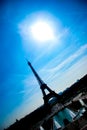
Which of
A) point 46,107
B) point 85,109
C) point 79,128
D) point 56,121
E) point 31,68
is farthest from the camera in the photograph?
point 31,68

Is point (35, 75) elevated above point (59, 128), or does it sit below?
above

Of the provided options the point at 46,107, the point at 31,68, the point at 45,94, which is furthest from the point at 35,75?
the point at 46,107

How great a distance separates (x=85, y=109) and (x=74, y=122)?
5.37ft

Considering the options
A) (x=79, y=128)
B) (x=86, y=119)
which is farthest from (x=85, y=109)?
(x=79, y=128)

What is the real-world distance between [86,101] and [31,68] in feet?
75.6

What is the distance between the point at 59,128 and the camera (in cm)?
1367

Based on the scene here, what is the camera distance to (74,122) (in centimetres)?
1262

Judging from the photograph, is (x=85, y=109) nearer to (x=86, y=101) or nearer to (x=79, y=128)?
(x=79, y=128)

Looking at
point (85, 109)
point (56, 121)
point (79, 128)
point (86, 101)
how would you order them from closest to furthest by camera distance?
point (79, 128) < point (85, 109) < point (56, 121) < point (86, 101)

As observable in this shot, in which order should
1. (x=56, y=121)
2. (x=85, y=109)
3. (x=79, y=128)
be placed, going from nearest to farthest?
(x=79, y=128) < (x=85, y=109) < (x=56, y=121)

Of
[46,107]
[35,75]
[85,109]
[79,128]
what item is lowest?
[79,128]

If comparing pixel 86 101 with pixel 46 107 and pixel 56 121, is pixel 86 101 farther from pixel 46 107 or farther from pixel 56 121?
pixel 46 107

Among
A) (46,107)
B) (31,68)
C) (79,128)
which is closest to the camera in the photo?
(79,128)

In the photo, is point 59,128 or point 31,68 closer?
point 59,128
